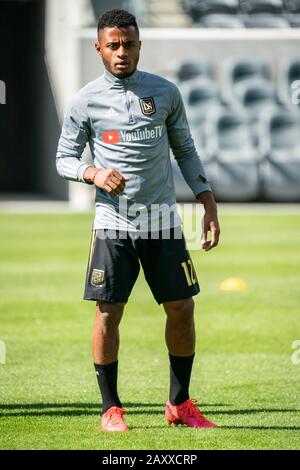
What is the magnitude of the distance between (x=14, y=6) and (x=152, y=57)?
822cm

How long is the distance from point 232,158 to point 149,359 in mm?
18760

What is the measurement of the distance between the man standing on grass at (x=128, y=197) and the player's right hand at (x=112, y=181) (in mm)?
123

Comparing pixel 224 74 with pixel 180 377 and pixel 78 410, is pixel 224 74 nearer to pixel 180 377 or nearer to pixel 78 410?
pixel 78 410

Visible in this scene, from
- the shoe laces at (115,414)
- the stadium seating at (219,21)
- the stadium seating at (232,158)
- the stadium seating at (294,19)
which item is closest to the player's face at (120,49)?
the shoe laces at (115,414)

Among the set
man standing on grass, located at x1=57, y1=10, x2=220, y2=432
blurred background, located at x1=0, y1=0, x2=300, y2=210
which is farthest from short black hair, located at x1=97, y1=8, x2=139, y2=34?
blurred background, located at x1=0, y1=0, x2=300, y2=210

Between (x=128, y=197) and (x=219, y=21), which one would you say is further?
Result: (x=219, y=21)

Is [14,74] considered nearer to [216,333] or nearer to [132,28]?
[216,333]

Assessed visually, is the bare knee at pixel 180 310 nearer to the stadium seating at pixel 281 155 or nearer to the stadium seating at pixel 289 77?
the stadium seating at pixel 281 155

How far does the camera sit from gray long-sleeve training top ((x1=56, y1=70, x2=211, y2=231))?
609cm

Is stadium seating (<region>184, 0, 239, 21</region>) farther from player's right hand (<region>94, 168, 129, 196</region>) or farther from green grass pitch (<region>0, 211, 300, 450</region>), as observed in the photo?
player's right hand (<region>94, 168, 129, 196</region>)

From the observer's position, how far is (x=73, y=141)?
6.18m

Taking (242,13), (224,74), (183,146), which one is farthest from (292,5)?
(183,146)

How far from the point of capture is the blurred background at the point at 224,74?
88.9ft

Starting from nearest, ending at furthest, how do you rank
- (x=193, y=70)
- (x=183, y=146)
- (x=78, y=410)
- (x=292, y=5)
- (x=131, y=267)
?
(x=131, y=267)
(x=183, y=146)
(x=78, y=410)
(x=193, y=70)
(x=292, y=5)
